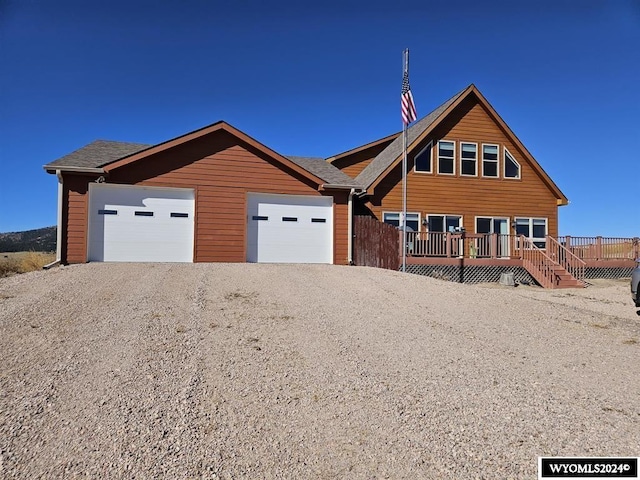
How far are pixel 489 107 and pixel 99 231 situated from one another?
15.9 m

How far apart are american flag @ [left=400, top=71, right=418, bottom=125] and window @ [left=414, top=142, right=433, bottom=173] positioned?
150 inches

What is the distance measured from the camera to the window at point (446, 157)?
59.1 feet

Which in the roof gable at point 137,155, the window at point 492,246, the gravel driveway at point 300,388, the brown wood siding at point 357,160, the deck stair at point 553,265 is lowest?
the gravel driveway at point 300,388

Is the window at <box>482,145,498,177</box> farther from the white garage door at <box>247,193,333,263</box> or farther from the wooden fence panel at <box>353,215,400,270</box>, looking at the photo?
the white garage door at <box>247,193,333,263</box>

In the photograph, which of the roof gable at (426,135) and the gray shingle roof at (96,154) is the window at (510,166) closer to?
the roof gable at (426,135)

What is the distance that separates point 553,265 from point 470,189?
202 inches

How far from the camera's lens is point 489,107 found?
59.9ft

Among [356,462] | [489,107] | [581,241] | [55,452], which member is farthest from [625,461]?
[489,107]

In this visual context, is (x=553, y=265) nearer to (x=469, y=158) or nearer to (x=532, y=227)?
(x=532, y=227)

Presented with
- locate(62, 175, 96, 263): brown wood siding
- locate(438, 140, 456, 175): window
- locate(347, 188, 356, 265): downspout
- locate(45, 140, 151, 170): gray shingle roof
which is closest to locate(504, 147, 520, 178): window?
locate(438, 140, 456, 175): window

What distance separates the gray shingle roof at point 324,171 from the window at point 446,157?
3.97m

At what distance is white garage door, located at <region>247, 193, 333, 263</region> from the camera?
46.5 ft

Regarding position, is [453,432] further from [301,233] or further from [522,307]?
[301,233]

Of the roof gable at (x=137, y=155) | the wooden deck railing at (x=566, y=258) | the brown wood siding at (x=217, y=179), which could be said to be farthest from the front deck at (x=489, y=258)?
the brown wood siding at (x=217, y=179)
